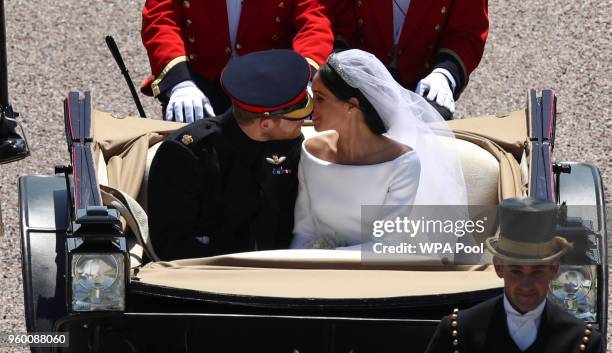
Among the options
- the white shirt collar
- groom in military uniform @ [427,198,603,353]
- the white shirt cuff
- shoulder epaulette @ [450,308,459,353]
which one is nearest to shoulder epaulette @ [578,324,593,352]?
groom in military uniform @ [427,198,603,353]

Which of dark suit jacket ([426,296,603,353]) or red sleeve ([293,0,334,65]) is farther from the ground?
red sleeve ([293,0,334,65])

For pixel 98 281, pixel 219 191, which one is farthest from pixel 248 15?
pixel 98 281

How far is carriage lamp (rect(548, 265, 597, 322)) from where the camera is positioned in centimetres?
411

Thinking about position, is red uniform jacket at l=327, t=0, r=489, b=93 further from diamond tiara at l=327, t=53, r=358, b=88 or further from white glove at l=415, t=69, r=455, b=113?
diamond tiara at l=327, t=53, r=358, b=88

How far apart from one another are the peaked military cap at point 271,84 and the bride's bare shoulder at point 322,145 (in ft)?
0.47

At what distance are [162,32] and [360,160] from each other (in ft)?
3.78

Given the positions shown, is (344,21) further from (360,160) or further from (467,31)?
(360,160)

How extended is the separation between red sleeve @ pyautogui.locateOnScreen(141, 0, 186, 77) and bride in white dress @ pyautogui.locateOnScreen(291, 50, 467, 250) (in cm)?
95

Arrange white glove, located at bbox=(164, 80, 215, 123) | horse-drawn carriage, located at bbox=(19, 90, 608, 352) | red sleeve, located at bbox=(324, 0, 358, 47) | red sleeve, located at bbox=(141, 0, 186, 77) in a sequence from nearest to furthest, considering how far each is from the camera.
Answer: horse-drawn carriage, located at bbox=(19, 90, 608, 352)
white glove, located at bbox=(164, 80, 215, 123)
red sleeve, located at bbox=(141, 0, 186, 77)
red sleeve, located at bbox=(324, 0, 358, 47)

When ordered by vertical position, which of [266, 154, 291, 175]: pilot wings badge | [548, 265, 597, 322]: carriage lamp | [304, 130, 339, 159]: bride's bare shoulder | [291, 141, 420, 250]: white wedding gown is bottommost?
[548, 265, 597, 322]: carriage lamp

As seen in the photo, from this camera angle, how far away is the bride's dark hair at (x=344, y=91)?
180 inches

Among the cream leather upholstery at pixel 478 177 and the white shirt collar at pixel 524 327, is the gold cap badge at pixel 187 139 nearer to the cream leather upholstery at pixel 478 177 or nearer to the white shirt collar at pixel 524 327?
the cream leather upholstery at pixel 478 177

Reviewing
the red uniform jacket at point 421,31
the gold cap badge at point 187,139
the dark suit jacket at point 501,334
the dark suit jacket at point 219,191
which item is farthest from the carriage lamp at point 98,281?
the red uniform jacket at point 421,31

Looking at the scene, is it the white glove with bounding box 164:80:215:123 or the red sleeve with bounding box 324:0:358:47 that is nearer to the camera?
the white glove with bounding box 164:80:215:123
